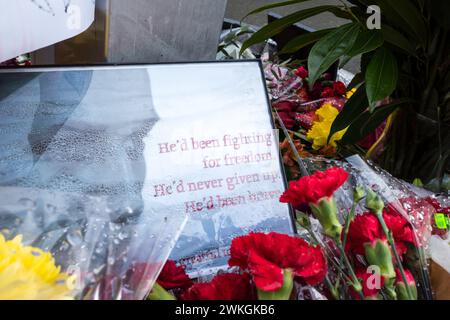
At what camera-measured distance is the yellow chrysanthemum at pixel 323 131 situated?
3.84 ft

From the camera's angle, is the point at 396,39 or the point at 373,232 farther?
the point at 396,39

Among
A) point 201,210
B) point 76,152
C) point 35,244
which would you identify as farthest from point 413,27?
point 35,244

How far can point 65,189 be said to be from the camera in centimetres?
77

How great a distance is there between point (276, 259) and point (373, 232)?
0.14 meters

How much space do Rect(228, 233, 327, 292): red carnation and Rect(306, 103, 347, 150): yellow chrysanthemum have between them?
0.68 m

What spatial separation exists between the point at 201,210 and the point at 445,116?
0.49m

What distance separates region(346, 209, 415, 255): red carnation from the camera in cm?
57

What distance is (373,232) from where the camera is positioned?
57 centimetres

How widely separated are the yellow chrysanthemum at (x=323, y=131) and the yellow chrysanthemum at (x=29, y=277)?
0.78m

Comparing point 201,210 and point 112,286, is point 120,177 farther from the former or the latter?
point 112,286

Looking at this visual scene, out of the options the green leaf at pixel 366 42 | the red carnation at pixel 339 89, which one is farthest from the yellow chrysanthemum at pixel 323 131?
the green leaf at pixel 366 42

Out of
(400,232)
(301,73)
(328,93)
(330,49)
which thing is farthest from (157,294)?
(301,73)

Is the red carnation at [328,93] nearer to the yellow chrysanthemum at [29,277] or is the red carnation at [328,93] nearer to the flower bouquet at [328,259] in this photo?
the flower bouquet at [328,259]

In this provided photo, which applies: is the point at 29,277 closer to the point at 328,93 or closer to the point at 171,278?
the point at 171,278
